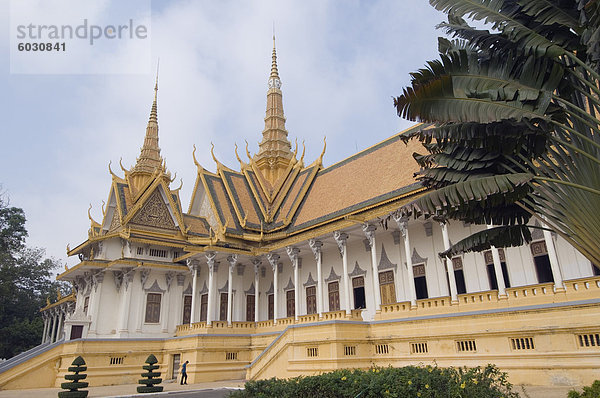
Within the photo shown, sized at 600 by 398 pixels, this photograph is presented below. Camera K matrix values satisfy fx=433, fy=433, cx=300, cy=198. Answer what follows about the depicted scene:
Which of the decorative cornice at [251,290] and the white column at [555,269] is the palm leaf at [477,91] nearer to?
the white column at [555,269]

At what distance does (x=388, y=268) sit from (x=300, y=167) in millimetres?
11721

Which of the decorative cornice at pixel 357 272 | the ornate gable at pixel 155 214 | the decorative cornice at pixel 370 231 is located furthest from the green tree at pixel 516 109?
the ornate gable at pixel 155 214

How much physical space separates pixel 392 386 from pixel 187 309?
1881cm

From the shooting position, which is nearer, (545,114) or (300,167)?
(545,114)

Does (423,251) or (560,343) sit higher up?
(423,251)

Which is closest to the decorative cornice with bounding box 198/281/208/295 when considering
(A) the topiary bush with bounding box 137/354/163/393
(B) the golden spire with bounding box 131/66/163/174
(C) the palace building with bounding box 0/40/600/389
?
(C) the palace building with bounding box 0/40/600/389

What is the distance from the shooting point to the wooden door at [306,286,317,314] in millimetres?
20656

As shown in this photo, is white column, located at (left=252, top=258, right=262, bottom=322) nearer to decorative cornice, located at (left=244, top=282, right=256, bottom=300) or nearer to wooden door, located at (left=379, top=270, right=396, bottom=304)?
decorative cornice, located at (left=244, top=282, right=256, bottom=300)

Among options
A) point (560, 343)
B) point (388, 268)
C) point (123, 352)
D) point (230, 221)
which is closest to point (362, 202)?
point (388, 268)

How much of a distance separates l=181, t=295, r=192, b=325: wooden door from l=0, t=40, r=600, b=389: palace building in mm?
173

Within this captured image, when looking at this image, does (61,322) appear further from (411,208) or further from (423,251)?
(411,208)

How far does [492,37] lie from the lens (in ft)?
19.9

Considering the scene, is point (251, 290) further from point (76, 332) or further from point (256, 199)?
point (76, 332)

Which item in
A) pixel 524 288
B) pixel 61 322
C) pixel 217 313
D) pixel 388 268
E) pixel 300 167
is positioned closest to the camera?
pixel 524 288
